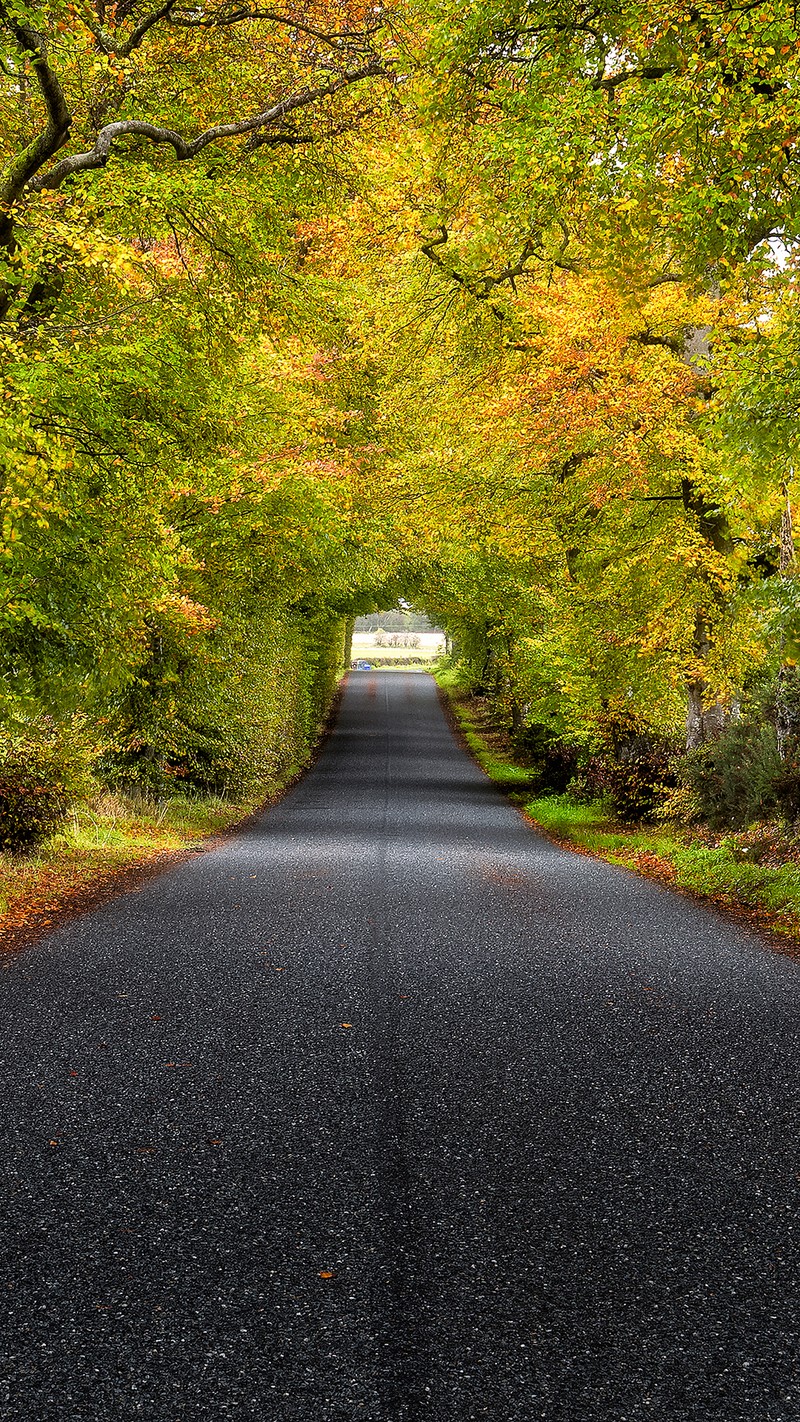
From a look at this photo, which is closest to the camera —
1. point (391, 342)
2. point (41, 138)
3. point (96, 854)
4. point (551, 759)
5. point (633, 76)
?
point (41, 138)

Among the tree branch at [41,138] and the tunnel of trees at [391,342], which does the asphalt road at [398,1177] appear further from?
the tree branch at [41,138]

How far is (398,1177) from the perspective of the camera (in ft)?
13.8

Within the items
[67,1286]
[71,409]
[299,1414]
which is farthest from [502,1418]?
[71,409]

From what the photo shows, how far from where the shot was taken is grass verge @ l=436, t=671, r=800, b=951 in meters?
10.5

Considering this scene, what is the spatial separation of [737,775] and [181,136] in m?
9.83

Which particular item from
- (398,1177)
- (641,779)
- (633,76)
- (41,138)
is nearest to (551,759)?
(641,779)

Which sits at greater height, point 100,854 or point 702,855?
point 702,855

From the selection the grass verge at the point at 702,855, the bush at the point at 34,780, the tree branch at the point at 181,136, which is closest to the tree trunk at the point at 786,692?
the grass verge at the point at 702,855

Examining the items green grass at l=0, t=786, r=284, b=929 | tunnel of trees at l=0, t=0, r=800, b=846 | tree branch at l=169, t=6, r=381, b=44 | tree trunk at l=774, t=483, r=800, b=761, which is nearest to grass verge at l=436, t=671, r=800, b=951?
tunnel of trees at l=0, t=0, r=800, b=846

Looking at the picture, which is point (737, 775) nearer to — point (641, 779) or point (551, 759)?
point (641, 779)

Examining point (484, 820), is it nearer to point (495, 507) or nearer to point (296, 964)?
point (495, 507)

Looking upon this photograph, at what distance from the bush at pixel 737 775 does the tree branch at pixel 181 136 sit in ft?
27.5

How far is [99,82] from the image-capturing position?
8.79 m

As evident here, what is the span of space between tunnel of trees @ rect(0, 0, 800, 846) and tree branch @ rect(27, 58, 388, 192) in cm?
3
